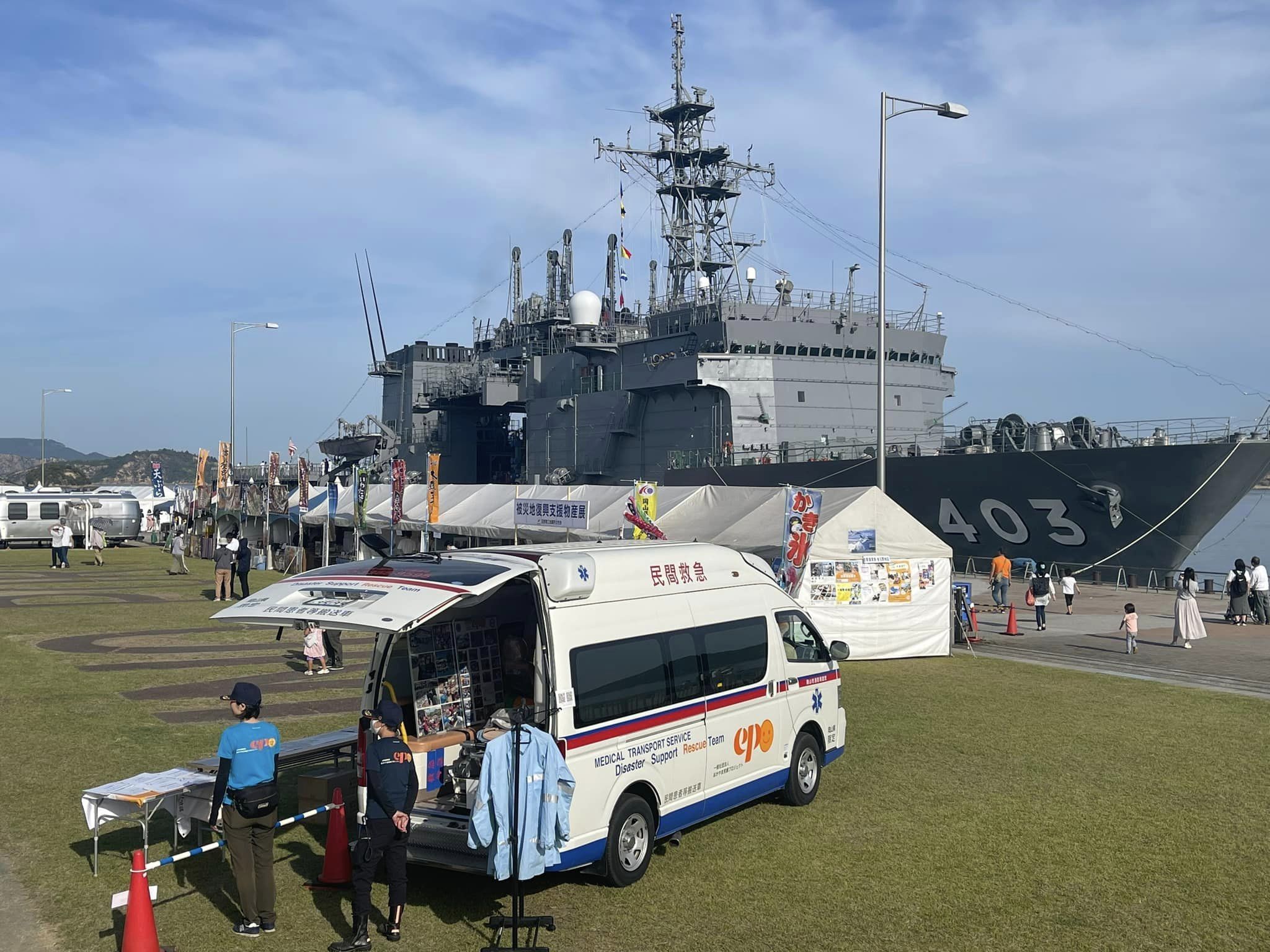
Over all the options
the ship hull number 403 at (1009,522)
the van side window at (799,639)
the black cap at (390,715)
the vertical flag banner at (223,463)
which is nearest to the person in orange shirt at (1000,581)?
the ship hull number 403 at (1009,522)

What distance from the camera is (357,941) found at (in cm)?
633

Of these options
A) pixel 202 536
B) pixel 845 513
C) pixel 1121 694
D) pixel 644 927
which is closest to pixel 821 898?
pixel 644 927

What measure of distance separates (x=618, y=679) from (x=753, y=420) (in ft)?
102

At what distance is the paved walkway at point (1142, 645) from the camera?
54.1 feet

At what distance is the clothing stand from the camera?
630cm

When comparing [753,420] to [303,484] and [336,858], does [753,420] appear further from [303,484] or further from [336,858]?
[336,858]

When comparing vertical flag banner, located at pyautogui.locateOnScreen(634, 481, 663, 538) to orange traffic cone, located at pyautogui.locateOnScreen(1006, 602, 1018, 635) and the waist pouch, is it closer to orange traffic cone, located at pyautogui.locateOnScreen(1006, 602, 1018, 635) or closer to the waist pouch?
orange traffic cone, located at pyautogui.locateOnScreen(1006, 602, 1018, 635)

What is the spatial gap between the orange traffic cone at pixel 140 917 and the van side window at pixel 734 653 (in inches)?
163

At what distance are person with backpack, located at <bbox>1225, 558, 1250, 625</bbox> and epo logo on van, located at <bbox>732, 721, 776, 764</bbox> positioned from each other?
1777cm

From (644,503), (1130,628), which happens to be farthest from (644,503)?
(1130,628)

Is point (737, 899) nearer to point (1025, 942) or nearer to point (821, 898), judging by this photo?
point (821, 898)

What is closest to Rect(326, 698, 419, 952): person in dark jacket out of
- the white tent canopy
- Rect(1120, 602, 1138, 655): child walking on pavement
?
the white tent canopy

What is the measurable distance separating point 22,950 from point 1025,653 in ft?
54.0

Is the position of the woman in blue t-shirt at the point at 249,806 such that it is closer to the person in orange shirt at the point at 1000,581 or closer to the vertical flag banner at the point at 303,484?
the person in orange shirt at the point at 1000,581
